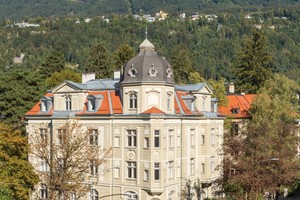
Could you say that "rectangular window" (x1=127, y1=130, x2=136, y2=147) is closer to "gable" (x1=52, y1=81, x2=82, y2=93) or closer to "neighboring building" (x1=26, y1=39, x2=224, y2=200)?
"neighboring building" (x1=26, y1=39, x2=224, y2=200)

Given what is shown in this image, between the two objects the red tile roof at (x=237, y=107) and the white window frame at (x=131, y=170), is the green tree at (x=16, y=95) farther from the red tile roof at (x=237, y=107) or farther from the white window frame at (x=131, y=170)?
the red tile roof at (x=237, y=107)

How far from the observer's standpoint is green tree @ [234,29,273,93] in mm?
83188

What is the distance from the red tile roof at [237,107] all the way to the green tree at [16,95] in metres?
21.7

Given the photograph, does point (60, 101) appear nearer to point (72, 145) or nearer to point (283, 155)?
point (72, 145)

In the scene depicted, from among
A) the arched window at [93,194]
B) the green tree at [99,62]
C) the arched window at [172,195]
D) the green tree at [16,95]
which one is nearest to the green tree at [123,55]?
the green tree at [99,62]

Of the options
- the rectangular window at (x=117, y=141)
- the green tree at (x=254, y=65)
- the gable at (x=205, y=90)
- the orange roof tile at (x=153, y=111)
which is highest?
the green tree at (x=254, y=65)

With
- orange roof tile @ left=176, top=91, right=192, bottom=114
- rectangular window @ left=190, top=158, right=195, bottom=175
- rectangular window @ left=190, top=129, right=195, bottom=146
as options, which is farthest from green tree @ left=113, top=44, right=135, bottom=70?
rectangular window @ left=190, top=158, right=195, bottom=175

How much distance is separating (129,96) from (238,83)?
131ft

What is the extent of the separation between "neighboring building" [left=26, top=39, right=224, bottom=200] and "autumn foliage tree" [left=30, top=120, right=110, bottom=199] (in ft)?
3.50

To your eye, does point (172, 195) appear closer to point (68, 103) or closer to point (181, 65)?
point (68, 103)

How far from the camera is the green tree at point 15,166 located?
46.3m

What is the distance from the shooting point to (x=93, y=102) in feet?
165

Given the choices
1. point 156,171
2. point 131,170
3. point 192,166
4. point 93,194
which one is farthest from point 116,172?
point 192,166

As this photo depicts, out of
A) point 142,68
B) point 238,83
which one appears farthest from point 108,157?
point 238,83
